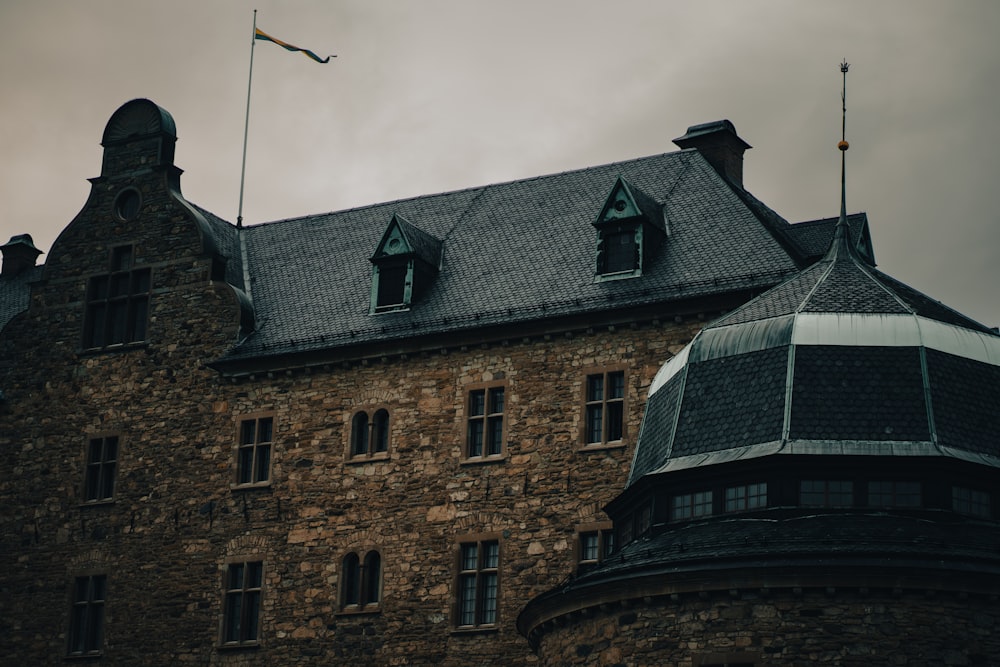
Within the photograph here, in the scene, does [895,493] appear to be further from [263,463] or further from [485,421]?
[263,463]

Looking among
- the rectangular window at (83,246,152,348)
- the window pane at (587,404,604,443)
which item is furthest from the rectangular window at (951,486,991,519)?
the rectangular window at (83,246,152,348)

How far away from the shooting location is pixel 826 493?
30.8 meters

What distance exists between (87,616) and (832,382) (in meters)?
19.7

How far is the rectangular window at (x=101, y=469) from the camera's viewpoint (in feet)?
143

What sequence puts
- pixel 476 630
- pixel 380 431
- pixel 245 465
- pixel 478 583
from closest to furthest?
pixel 476 630, pixel 478 583, pixel 380 431, pixel 245 465

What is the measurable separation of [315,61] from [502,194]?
830cm

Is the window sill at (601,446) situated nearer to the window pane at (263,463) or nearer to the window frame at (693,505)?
the window frame at (693,505)

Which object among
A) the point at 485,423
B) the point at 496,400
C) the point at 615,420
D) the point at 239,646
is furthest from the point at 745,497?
the point at 239,646

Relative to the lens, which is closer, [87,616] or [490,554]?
[490,554]

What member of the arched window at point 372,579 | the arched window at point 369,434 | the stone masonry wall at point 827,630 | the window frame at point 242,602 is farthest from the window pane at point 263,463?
the stone masonry wall at point 827,630

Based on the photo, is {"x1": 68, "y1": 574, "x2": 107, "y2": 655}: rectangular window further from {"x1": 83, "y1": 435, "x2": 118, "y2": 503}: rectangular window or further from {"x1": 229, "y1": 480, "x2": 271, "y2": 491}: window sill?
{"x1": 229, "y1": 480, "x2": 271, "y2": 491}: window sill

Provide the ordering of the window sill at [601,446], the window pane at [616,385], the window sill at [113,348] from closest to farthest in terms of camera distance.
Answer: the window sill at [601,446] → the window pane at [616,385] → the window sill at [113,348]

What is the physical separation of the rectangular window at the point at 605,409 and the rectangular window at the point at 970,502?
8941mm

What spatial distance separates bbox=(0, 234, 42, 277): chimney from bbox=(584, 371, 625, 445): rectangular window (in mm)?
24639
